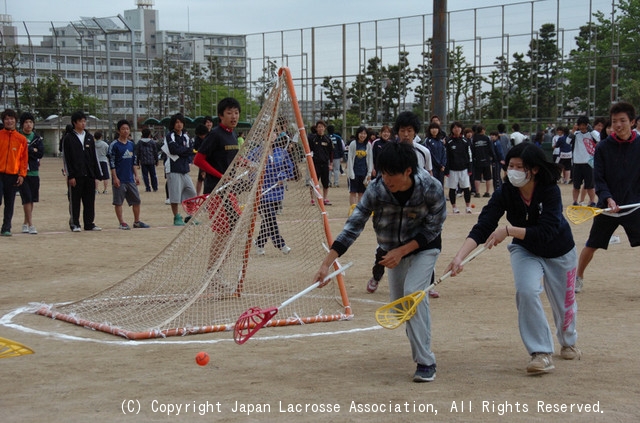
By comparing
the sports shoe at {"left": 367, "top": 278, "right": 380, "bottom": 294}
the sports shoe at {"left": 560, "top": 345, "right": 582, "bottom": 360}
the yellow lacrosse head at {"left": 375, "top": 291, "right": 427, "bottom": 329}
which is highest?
the yellow lacrosse head at {"left": 375, "top": 291, "right": 427, "bottom": 329}

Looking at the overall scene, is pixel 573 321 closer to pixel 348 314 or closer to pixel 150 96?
pixel 348 314

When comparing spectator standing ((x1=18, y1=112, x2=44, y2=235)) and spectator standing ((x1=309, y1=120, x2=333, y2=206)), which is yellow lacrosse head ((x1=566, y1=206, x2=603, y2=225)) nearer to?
spectator standing ((x1=18, y1=112, x2=44, y2=235))

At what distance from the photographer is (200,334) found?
719 centimetres

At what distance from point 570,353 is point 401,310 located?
139 cm

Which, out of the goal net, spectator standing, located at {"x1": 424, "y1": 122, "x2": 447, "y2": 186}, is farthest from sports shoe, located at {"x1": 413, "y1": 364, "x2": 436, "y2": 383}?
spectator standing, located at {"x1": 424, "y1": 122, "x2": 447, "y2": 186}

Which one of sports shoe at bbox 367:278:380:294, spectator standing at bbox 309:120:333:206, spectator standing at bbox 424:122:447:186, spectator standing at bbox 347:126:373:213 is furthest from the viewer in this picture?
spectator standing at bbox 309:120:333:206

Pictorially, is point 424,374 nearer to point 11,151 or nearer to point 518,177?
point 518,177

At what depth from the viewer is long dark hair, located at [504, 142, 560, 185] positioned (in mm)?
5680

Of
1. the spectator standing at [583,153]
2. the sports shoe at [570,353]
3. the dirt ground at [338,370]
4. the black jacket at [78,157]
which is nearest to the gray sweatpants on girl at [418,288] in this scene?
the dirt ground at [338,370]

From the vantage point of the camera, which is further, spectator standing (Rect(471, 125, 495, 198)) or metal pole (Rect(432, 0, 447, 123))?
metal pole (Rect(432, 0, 447, 123))

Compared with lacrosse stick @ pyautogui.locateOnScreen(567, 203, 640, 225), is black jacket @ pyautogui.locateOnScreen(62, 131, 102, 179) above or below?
above

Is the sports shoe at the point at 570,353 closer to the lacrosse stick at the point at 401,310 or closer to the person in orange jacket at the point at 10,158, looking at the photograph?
the lacrosse stick at the point at 401,310

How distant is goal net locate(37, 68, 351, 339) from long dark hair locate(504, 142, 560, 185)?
8.52ft

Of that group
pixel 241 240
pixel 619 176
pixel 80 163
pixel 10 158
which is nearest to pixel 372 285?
pixel 241 240
